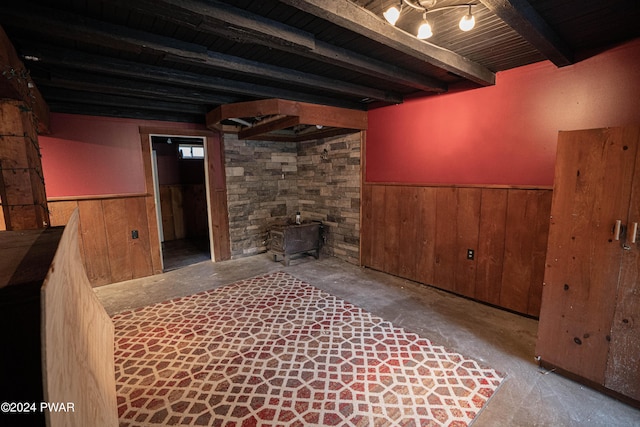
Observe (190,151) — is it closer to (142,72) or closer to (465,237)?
(142,72)

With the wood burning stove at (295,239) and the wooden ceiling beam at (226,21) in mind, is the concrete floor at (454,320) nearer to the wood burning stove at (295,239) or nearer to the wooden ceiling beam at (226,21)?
the wood burning stove at (295,239)

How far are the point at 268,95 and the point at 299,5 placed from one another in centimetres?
184

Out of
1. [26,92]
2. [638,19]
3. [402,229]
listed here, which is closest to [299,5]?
[26,92]

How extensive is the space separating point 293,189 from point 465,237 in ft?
10.9

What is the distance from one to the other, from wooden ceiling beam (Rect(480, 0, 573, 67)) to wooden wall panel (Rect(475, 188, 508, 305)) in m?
1.25

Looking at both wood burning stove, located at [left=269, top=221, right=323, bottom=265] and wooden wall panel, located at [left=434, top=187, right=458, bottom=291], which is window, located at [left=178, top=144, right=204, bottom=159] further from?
wooden wall panel, located at [left=434, top=187, right=458, bottom=291]

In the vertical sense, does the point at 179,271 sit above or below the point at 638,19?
below

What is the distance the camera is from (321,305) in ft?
10.3

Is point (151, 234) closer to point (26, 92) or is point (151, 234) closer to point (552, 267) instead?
point (26, 92)

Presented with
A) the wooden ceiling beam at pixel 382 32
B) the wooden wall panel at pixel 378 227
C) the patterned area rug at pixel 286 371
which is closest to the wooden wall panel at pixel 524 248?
the patterned area rug at pixel 286 371

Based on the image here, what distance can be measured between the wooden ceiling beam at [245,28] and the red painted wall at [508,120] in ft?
4.14

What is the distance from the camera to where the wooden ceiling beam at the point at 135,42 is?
172 cm

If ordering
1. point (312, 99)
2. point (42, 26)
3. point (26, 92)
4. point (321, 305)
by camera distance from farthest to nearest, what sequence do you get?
point (312, 99)
point (321, 305)
point (26, 92)
point (42, 26)

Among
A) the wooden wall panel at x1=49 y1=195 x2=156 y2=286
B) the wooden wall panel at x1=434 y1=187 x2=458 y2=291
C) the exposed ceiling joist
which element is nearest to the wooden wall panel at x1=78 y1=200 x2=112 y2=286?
the wooden wall panel at x1=49 y1=195 x2=156 y2=286
